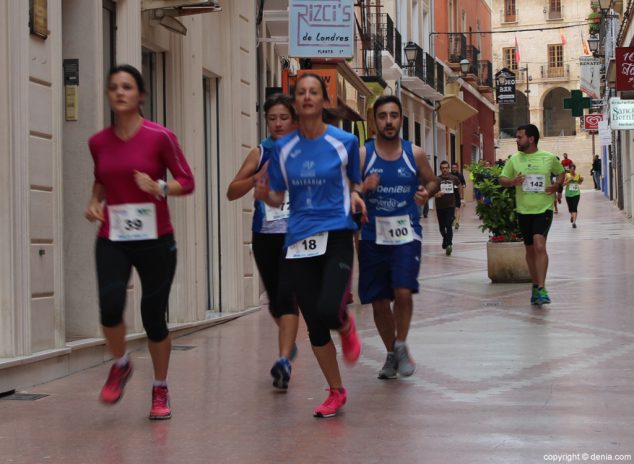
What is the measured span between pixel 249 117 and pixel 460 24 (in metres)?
40.9

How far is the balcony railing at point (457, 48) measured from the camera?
51.9m

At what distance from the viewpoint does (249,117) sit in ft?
46.4

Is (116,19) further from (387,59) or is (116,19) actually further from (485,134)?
(485,134)

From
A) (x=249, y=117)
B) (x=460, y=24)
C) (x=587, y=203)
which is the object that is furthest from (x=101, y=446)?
(x=460, y=24)

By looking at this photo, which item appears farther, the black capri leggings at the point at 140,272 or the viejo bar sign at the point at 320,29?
the viejo bar sign at the point at 320,29

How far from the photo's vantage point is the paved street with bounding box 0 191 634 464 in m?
6.07

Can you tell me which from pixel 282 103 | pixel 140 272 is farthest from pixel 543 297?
pixel 140 272

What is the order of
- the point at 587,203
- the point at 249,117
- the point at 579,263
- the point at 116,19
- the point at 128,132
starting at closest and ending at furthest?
1. the point at 128,132
2. the point at 116,19
3. the point at 249,117
4. the point at 579,263
5. the point at 587,203

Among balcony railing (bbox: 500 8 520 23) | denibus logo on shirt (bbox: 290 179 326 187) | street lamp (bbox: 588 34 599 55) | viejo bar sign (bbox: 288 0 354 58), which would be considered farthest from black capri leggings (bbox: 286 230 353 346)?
balcony railing (bbox: 500 8 520 23)

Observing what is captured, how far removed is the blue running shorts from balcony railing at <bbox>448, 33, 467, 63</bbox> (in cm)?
4410

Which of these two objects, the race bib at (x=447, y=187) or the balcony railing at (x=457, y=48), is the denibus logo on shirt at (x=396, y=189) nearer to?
the race bib at (x=447, y=187)

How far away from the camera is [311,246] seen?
687 centimetres

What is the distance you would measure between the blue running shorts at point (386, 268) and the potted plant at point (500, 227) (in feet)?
25.2

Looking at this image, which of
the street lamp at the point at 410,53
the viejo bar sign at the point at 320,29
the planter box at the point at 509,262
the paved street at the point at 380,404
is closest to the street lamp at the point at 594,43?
the street lamp at the point at 410,53
